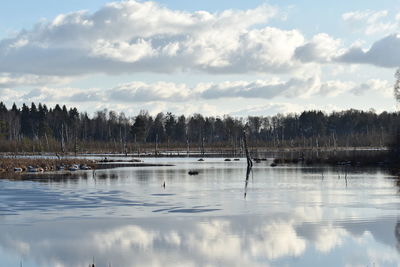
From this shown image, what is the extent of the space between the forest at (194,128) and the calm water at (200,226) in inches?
3507

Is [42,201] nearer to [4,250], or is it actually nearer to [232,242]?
[4,250]

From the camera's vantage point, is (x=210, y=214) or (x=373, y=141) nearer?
(x=210, y=214)

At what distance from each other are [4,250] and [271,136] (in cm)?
17227

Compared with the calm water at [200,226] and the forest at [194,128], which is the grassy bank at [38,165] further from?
the forest at [194,128]

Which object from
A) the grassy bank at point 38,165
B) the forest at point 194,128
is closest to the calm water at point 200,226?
the grassy bank at point 38,165

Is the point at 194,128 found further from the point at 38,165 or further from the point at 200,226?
the point at 200,226

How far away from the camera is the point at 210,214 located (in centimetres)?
2700

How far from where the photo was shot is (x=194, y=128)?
172 m

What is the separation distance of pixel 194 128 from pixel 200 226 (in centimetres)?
14833

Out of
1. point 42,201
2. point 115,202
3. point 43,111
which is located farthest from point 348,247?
point 43,111

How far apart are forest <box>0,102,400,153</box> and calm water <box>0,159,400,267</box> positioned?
89.1 m

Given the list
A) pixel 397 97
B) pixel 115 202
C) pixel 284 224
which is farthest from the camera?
pixel 397 97

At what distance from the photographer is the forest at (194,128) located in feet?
452

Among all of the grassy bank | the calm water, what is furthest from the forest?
the calm water
